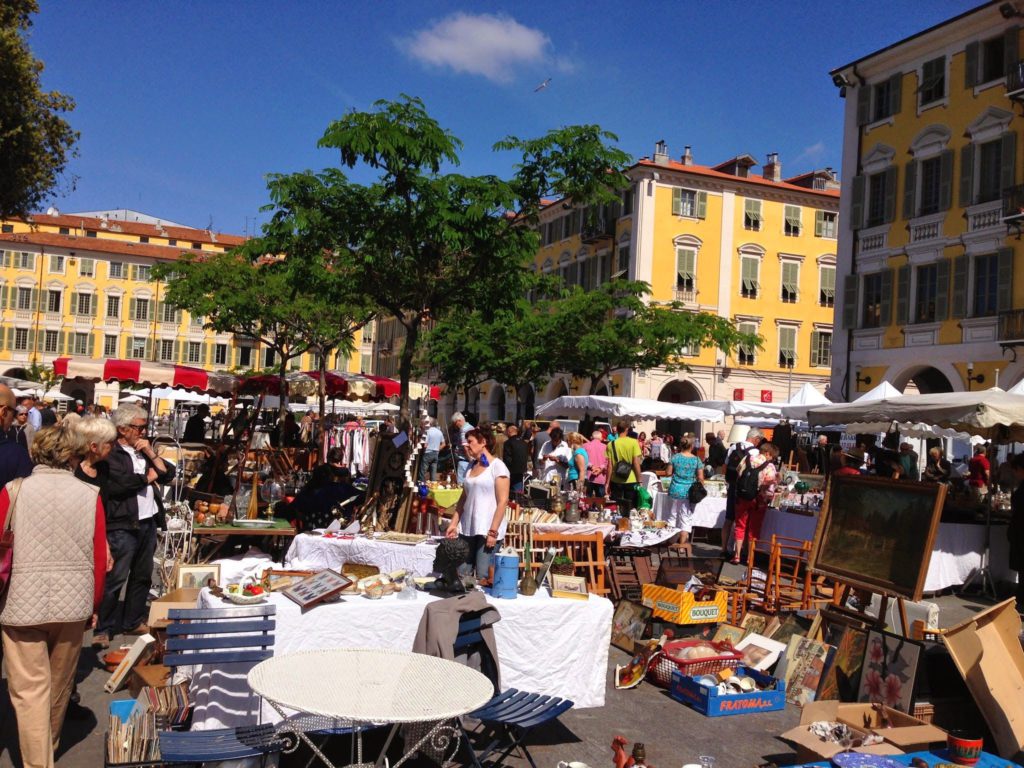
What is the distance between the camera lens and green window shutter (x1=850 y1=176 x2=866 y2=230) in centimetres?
2636

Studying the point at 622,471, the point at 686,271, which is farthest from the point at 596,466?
the point at 686,271

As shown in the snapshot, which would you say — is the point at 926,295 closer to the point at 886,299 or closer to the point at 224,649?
the point at 886,299

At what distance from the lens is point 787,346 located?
39.0 m

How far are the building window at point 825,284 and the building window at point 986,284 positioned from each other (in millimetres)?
17352

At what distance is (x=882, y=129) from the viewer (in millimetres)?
25984

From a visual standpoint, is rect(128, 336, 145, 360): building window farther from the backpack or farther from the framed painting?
the framed painting

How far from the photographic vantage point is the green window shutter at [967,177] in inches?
899

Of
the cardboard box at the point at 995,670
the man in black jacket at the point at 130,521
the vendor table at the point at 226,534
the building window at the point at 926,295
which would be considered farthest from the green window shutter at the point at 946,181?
the man in black jacket at the point at 130,521

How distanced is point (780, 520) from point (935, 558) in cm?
200

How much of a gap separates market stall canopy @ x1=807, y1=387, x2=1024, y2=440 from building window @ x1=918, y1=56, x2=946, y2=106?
1547cm

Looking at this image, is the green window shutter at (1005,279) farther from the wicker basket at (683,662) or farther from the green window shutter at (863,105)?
the wicker basket at (683,662)

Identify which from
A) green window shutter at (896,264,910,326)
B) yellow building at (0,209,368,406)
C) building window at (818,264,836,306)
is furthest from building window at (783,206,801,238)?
yellow building at (0,209,368,406)

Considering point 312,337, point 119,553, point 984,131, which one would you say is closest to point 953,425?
point 119,553

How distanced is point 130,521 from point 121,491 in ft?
0.91
